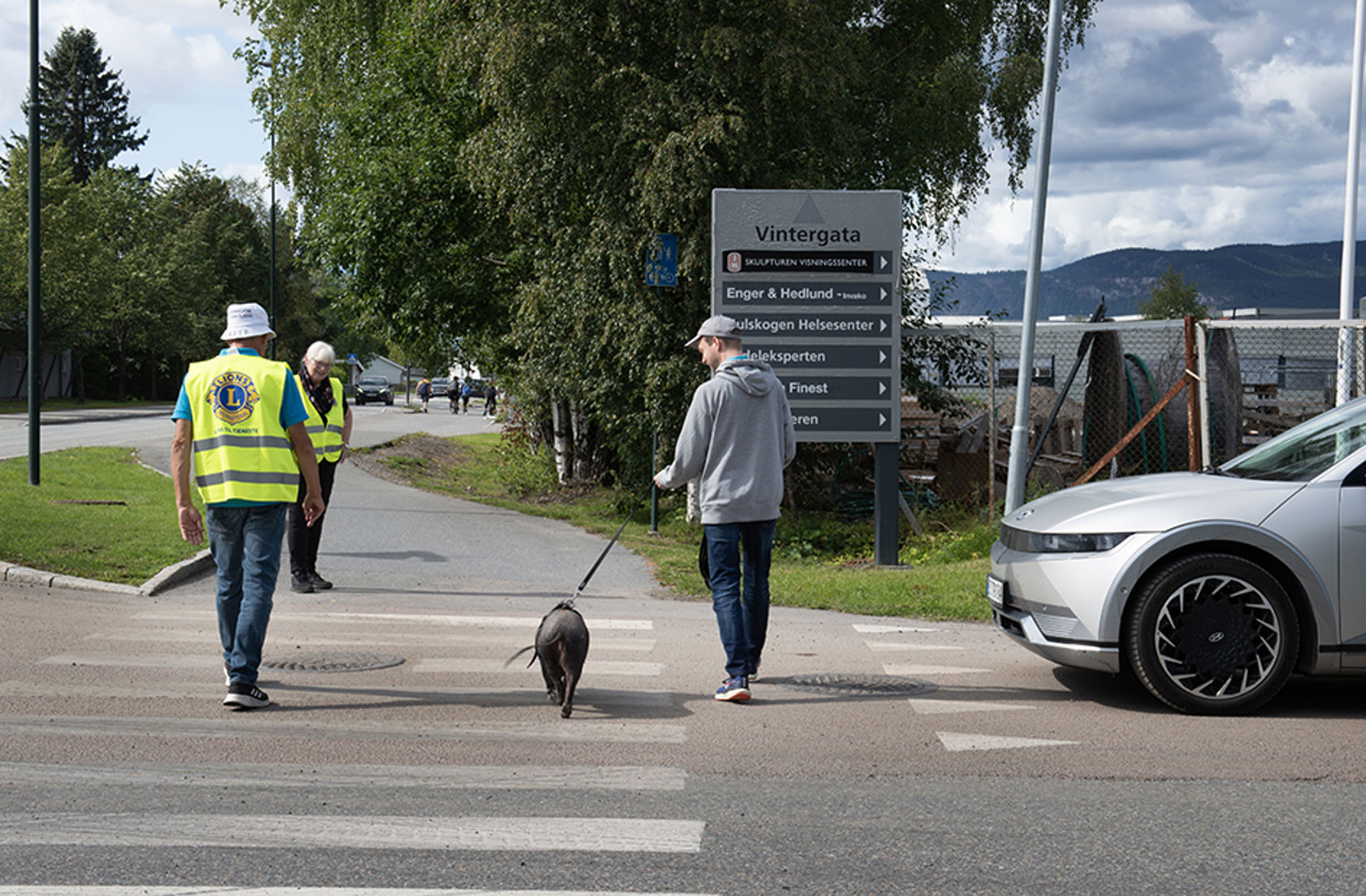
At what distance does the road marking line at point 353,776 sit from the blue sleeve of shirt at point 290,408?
1904mm

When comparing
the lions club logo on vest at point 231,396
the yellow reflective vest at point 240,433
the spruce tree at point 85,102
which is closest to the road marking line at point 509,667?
the yellow reflective vest at point 240,433

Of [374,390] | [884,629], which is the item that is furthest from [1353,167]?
[374,390]

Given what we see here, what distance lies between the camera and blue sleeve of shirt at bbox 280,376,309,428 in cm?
644

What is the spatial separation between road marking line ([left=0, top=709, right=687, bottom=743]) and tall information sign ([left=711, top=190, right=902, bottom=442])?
717cm

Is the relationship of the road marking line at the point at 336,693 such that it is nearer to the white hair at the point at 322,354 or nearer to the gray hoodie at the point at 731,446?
the gray hoodie at the point at 731,446

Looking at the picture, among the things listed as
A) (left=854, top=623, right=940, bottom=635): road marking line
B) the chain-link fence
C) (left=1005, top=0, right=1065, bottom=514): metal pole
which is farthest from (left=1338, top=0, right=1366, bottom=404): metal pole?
(left=854, top=623, right=940, bottom=635): road marking line

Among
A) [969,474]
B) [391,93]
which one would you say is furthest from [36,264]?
[969,474]

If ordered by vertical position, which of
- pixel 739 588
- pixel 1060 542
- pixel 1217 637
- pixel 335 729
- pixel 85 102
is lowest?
pixel 335 729

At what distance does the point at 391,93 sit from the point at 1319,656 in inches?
694

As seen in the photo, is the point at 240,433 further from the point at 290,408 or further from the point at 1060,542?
the point at 1060,542

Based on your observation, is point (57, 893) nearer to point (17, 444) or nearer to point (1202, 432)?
point (1202, 432)

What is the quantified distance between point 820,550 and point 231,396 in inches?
344

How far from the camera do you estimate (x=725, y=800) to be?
185 inches

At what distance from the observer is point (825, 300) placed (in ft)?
42.1
